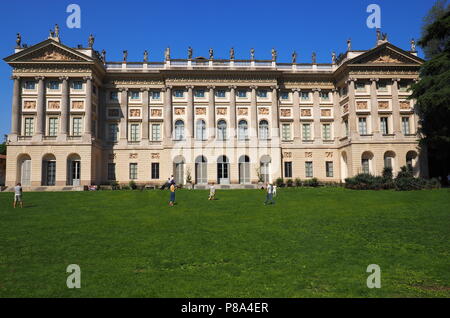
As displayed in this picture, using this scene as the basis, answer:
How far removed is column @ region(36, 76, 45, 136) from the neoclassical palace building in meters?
0.12

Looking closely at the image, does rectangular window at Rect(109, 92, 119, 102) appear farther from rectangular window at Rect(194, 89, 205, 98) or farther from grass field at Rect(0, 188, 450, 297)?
grass field at Rect(0, 188, 450, 297)

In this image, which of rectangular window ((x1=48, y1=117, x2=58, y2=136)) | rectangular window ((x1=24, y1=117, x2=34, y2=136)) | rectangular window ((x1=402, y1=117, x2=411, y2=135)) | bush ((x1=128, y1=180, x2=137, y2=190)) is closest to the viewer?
bush ((x1=128, y1=180, x2=137, y2=190))

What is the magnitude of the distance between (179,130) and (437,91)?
93.0 feet

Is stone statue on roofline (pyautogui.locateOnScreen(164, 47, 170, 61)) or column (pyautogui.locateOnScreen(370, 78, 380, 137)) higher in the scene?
stone statue on roofline (pyautogui.locateOnScreen(164, 47, 170, 61))

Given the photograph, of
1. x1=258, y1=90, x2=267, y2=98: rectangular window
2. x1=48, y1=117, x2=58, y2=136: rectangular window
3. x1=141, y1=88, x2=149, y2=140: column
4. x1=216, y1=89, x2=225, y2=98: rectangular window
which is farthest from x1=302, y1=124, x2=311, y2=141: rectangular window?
x1=48, y1=117, x2=58, y2=136: rectangular window

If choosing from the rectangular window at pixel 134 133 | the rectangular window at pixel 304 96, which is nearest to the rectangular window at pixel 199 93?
the rectangular window at pixel 134 133

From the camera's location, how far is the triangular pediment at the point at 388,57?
40625 mm

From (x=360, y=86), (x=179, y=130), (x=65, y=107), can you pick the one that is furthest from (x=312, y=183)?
(x=65, y=107)

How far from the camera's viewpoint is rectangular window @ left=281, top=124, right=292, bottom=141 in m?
44.2

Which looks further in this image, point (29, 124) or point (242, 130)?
point (242, 130)

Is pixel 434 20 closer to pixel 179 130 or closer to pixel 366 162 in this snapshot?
pixel 366 162

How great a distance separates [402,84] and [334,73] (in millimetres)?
8459

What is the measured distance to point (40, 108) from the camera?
3844 centimetres
